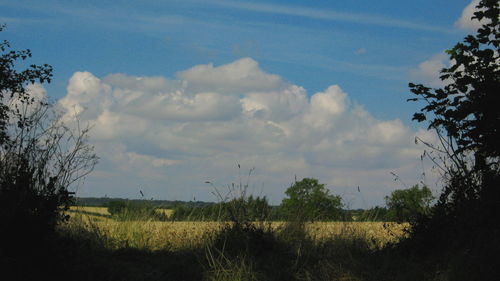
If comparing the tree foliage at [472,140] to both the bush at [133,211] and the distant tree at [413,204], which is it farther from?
the bush at [133,211]

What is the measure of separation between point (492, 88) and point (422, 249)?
2.61 metres

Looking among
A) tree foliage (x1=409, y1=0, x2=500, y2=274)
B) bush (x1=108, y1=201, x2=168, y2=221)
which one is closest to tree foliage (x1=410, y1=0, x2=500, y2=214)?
tree foliage (x1=409, y1=0, x2=500, y2=274)

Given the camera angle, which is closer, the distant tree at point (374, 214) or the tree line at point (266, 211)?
the tree line at point (266, 211)

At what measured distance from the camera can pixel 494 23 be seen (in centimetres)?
775

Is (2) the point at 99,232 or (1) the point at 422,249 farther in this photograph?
(2) the point at 99,232

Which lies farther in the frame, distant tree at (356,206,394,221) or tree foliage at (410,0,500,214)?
distant tree at (356,206,394,221)

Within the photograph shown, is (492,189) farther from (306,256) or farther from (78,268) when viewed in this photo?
(78,268)

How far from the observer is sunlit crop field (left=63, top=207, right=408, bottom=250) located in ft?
32.1

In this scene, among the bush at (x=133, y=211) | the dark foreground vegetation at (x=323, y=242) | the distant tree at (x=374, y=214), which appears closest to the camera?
the dark foreground vegetation at (x=323, y=242)

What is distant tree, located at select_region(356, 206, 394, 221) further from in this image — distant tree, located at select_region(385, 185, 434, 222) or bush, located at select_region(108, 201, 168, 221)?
bush, located at select_region(108, 201, 168, 221)

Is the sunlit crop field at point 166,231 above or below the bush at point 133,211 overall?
below

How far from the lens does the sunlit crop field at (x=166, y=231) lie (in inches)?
385

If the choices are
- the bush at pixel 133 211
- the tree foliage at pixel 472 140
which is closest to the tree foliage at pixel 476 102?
the tree foliage at pixel 472 140

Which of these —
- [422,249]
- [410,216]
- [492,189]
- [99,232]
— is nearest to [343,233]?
[410,216]
